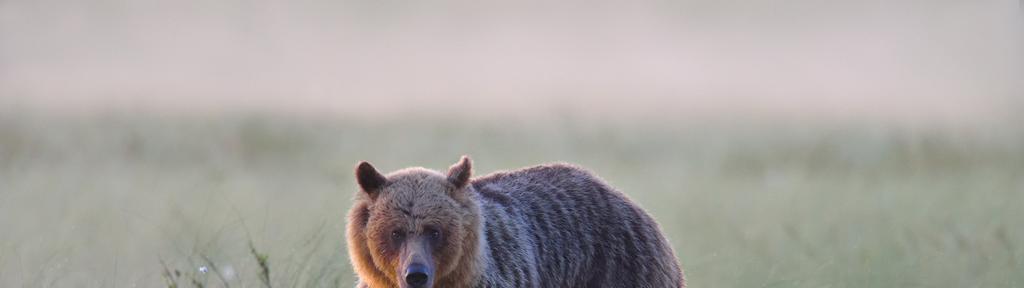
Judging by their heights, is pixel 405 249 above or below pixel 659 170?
above

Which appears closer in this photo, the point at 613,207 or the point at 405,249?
the point at 405,249

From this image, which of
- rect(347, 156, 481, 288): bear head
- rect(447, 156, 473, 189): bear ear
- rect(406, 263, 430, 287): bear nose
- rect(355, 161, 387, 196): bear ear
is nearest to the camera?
rect(406, 263, 430, 287): bear nose

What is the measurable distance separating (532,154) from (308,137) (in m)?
2.72

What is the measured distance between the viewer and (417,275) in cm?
726

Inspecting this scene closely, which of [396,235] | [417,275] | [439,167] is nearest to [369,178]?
[396,235]

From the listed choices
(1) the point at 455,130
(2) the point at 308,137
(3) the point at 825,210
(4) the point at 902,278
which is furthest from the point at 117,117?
(4) the point at 902,278

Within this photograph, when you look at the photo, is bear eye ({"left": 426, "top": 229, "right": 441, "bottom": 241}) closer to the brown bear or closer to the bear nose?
the brown bear

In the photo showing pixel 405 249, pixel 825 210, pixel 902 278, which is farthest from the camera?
pixel 825 210

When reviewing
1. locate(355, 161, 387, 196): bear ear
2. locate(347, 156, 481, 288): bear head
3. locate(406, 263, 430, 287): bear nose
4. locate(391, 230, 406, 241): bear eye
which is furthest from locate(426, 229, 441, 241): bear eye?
locate(355, 161, 387, 196): bear ear

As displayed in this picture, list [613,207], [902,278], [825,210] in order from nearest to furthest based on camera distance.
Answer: [613,207] → [902,278] → [825,210]

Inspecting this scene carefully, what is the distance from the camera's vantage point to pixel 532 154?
1734cm

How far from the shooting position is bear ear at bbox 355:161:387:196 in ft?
25.1

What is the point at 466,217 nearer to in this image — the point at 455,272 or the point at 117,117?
the point at 455,272

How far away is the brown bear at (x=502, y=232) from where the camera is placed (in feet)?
24.7
